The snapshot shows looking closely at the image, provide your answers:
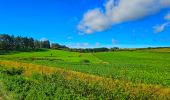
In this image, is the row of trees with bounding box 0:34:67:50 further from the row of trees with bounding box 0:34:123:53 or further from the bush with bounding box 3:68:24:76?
the bush with bounding box 3:68:24:76

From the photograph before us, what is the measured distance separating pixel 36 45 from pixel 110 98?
164 m

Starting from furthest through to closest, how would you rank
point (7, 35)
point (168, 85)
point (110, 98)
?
point (7, 35) → point (168, 85) → point (110, 98)

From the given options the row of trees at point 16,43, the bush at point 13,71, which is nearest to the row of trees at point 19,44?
the row of trees at point 16,43

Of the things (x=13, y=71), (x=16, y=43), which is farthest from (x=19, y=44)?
(x=13, y=71)

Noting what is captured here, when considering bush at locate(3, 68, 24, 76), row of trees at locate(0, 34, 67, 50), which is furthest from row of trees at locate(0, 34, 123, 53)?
bush at locate(3, 68, 24, 76)

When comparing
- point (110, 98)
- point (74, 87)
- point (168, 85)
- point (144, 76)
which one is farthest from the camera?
point (144, 76)

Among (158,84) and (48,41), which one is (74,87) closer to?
(158,84)

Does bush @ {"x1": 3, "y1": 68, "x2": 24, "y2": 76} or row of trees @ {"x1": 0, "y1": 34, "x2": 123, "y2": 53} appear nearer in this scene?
bush @ {"x1": 3, "y1": 68, "x2": 24, "y2": 76}

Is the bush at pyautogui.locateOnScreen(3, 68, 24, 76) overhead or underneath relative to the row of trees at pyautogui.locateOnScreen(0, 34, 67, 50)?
underneath

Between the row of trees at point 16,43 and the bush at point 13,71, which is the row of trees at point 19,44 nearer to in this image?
the row of trees at point 16,43

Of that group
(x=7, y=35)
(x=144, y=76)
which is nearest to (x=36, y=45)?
(x=7, y=35)

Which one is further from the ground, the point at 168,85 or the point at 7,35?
the point at 7,35

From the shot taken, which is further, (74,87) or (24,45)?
(24,45)

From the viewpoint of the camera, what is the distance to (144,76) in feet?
120
